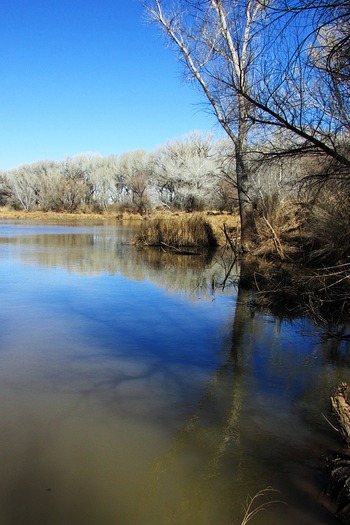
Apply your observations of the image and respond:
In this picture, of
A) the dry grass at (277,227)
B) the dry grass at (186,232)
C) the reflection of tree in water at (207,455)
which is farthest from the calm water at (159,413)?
the dry grass at (186,232)

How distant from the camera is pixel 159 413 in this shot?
3584 millimetres

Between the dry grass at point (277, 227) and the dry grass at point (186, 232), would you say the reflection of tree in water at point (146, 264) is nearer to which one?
the dry grass at point (186, 232)

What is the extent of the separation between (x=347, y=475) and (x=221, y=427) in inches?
42.9

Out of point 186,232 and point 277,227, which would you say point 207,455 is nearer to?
point 277,227

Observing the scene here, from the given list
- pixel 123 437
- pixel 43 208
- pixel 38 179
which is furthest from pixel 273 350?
pixel 38 179

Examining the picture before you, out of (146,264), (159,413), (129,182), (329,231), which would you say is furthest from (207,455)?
(129,182)

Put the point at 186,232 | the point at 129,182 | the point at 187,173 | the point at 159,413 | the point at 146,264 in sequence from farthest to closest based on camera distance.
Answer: the point at 129,182 → the point at 187,173 → the point at 186,232 → the point at 146,264 → the point at 159,413

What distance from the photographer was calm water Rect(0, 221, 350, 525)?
2.58m

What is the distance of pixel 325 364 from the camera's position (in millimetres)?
4805

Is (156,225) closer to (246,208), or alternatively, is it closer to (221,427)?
(246,208)

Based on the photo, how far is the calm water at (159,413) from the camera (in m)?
2.58

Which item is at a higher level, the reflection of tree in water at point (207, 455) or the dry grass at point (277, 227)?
the dry grass at point (277, 227)

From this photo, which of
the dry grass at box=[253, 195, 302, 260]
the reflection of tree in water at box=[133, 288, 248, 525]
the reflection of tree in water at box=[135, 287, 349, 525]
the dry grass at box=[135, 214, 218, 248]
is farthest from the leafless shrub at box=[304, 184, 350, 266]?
the dry grass at box=[135, 214, 218, 248]

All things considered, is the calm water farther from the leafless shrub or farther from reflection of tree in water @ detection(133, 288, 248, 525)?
the leafless shrub
